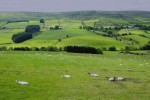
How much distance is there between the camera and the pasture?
31.2m

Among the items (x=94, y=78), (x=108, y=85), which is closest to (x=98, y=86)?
(x=108, y=85)

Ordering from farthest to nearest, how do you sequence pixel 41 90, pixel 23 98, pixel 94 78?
pixel 94 78
pixel 41 90
pixel 23 98

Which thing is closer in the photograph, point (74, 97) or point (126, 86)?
point (74, 97)

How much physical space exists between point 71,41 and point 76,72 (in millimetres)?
148838

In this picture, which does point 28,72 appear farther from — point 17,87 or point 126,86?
point 126,86

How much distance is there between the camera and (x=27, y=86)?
110 ft

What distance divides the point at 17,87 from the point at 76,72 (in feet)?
42.0

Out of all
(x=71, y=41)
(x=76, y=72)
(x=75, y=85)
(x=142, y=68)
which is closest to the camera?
(x=75, y=85)

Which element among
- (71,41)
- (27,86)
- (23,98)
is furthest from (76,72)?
(71,41)

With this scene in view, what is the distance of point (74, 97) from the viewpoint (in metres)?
30.6

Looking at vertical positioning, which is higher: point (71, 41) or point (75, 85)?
point (75, 85)

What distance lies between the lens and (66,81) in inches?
1481

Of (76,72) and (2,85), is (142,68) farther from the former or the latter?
(2,85)

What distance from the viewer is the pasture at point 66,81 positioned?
→ 3120 cm
